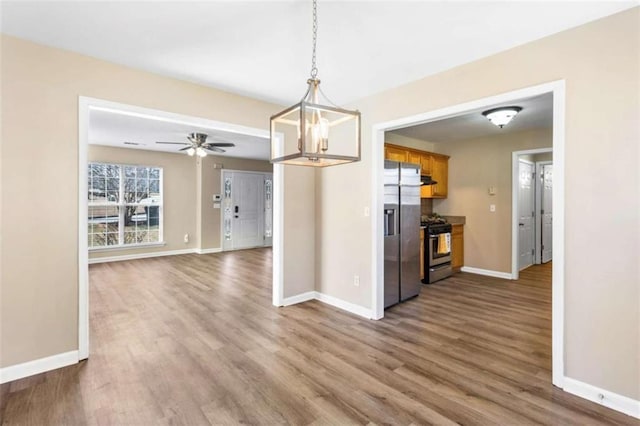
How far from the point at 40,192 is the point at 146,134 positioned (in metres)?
3.60

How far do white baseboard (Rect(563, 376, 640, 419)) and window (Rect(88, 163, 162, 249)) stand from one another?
7816 millimetres

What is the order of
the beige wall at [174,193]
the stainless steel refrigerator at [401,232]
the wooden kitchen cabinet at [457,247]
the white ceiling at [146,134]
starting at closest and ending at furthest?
the stainless steel refrigerator at [401,232], the white ceiling at [146,134], the wooden kitchen cabinet at [457,247], the beige wall at [174,193]

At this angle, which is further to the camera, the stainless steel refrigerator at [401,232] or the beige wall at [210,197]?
the beige wall at [210,197]

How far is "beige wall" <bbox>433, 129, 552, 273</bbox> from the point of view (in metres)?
5.45

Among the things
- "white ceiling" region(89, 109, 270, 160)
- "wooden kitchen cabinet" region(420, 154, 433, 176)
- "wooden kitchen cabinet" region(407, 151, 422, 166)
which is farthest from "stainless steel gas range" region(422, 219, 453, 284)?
"white ceiling" region(89, 109, 270, 160)

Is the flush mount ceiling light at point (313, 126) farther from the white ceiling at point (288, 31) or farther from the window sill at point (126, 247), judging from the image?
the window sill at point (126, 247)

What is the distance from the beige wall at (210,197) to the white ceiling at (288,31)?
5258 mm

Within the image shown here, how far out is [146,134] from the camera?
5660mm

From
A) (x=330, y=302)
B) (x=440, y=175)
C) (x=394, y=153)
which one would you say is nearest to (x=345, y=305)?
(x=330, y=302)

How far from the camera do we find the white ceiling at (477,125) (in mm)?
4055

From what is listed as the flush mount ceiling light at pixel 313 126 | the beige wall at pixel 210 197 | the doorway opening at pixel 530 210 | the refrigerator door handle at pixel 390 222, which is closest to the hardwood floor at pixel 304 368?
the refrigerator door handle at pixel 390 222

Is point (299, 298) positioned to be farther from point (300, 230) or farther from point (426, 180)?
point (426, 180)

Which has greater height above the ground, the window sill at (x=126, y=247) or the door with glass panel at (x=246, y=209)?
the door with glass panel at (x=246, y=209)

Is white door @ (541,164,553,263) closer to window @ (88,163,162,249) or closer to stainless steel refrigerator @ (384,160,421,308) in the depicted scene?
stainless steel refrigerator @ (384,160,421,308)
